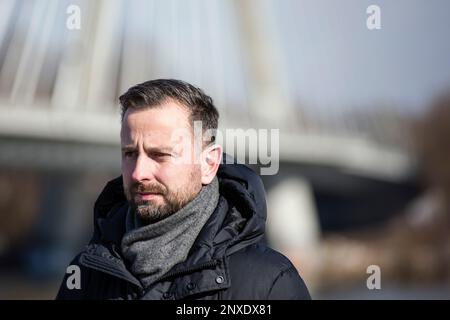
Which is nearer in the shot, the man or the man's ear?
the man

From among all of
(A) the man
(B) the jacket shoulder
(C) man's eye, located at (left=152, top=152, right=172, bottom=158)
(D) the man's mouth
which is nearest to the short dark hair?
(A) the man

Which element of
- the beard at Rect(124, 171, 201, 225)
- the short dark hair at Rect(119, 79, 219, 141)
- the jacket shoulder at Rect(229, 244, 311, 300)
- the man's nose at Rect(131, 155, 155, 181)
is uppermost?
the short dark hair at Rect(119, 79, 219, 141)

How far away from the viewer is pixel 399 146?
33719 millimetres

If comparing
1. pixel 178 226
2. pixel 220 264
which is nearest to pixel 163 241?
pixel 178 226

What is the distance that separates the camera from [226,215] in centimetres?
232

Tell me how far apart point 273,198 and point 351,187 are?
26.1ft

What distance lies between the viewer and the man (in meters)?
2.16

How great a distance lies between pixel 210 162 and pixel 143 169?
0.19 metres

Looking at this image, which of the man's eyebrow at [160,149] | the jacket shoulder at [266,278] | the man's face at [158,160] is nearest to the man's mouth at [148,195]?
the man's face at [158,160]

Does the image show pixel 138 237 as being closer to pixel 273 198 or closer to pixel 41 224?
pixel 273 198

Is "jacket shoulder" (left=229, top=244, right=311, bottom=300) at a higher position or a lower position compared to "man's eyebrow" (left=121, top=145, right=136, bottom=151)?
lower

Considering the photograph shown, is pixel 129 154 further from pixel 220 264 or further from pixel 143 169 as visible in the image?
pixel 220 264

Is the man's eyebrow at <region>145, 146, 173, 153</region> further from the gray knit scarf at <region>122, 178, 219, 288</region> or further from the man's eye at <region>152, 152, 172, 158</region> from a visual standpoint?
the gray knit scarf at <region>122, 178, 219, 288</region>

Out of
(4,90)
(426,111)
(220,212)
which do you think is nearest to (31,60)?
(4,90)
